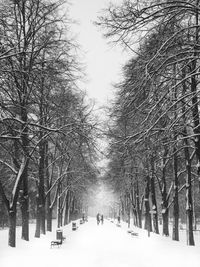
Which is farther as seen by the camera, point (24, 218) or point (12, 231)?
point (24, 218)

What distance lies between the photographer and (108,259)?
488 inches

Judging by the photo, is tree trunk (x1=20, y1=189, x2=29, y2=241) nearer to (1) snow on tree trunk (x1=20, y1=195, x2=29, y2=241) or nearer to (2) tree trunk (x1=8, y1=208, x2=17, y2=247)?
(1) snow on tree trunk (x1=20, y1=195, x2=29, y2=241)

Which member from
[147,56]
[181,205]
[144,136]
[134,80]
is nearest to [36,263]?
[144,136]

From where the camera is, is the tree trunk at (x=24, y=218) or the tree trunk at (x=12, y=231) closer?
the tree trunk at (x=12, y=231)

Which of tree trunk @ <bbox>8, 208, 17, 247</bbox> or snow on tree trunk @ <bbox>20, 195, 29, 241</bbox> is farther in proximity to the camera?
snow on tree trunk @ <bbox>20, 195, 29, 241</bbox>

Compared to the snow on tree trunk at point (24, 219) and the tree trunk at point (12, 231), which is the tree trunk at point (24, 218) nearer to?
the snow on tree trunk at point (24, 219)

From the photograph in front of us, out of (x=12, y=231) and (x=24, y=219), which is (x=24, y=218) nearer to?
(x=24, y=219)

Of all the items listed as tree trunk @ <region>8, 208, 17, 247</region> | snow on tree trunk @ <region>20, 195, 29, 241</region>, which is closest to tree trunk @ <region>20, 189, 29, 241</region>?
snow on tree trunk @ <region>20, 195, 29, 241</region>

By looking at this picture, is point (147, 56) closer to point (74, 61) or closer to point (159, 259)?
point (74, 61)

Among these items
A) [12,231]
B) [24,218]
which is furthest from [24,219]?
[12,231]

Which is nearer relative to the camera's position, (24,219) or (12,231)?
(12,231)

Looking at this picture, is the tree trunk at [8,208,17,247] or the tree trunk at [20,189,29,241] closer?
the tree trunk at [8,208,17,247]

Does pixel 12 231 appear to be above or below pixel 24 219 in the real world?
below

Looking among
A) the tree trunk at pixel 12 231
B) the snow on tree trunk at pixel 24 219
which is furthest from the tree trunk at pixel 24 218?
the tree trunk at pixel 12 231
